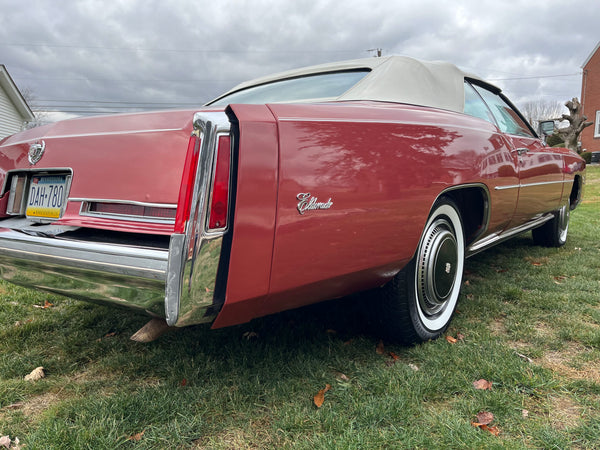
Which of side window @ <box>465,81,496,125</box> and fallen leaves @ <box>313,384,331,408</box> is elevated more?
side window @ <box>465,81,496,125</box>

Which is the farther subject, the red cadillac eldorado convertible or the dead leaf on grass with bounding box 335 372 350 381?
the dead leaf on grass with bounding box 335 372 350 381

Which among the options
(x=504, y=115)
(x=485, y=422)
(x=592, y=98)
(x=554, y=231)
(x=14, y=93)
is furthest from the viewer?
(x=592, y=98)

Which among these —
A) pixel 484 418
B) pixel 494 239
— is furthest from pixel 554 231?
pixel 484 418

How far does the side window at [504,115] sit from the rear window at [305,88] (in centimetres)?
121

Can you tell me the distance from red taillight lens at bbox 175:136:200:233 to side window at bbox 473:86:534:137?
95.6 inches

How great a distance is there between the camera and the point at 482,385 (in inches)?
76.7

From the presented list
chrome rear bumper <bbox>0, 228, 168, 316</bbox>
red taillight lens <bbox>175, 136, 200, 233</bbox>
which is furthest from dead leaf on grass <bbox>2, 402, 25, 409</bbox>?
red taillight lens <bbox>175, 136, 200, 233</bbox>

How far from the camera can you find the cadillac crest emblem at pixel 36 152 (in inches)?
79.5

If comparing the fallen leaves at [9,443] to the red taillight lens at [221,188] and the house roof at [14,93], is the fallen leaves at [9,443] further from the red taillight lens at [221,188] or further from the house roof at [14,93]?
the house roof at [14,93]

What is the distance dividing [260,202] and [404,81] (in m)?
1.42

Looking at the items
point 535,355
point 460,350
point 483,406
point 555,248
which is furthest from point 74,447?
point 555,248

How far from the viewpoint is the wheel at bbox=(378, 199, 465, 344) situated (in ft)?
7.13

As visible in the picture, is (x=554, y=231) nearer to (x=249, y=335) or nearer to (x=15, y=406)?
(x=249, y=335)

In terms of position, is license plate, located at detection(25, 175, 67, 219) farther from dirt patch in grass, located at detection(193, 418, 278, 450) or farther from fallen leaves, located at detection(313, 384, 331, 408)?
fallen leaves, located at detection(313, 384, 331, 408)
